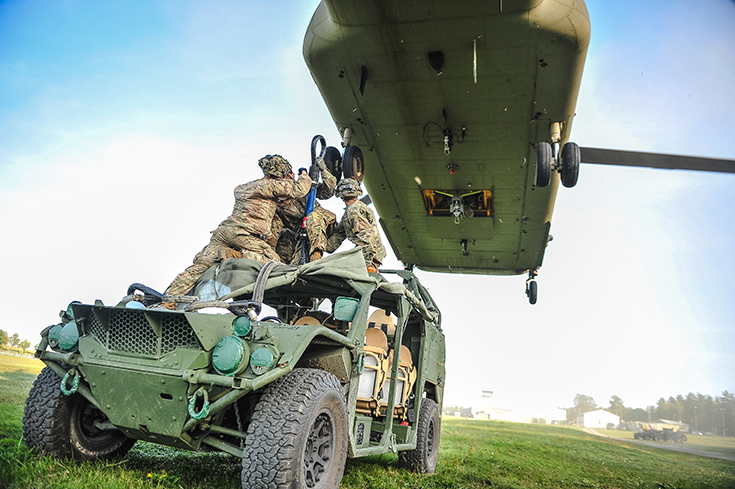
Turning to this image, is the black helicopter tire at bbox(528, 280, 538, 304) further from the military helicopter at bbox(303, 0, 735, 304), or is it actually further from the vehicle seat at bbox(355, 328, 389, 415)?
the vehicle seat at bbox(355, 328, 389, 415)

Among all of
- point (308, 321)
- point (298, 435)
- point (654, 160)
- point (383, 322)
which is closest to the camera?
point (298, 435)

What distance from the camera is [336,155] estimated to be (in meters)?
7.24

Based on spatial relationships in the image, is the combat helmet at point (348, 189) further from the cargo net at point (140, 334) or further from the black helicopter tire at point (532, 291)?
the black helicopter tire at point (532, 291)

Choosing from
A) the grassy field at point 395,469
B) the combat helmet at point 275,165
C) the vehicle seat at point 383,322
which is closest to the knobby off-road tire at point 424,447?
the grassy field at point 395,469

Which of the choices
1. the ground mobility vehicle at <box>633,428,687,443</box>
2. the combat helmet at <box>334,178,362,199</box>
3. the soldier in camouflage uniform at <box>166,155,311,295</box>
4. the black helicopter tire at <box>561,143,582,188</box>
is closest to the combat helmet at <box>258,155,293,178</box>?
the soldier in camouflage uniform at <box>166,155,311,295</box>

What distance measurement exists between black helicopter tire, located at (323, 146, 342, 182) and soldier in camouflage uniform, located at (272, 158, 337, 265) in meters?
1.72

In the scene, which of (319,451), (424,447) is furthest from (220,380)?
(424,447)

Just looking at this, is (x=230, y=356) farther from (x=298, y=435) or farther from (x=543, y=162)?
(x=543, y=162)

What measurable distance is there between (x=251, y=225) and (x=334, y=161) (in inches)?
112

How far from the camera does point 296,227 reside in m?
5.42

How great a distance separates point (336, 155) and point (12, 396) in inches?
182

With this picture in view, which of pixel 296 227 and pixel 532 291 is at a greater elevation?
pixel 532 291

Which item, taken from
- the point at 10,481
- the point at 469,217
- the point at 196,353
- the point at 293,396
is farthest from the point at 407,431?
the point at 469,217

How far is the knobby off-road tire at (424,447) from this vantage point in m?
5.34
